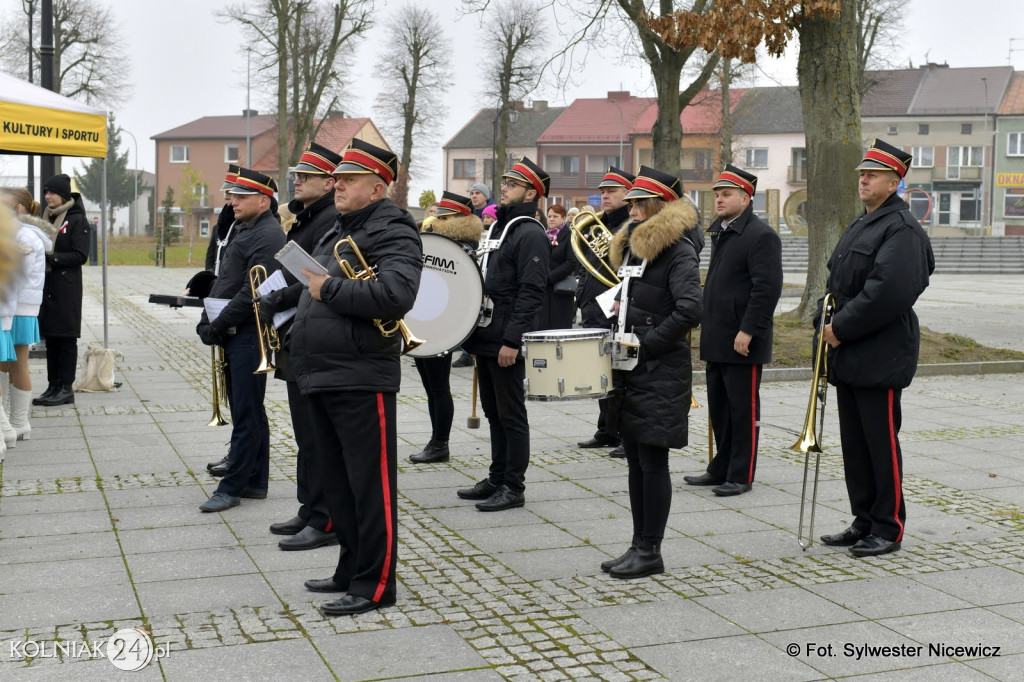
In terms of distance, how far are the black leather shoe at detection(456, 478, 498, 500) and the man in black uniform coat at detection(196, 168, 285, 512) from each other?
1.28 meters

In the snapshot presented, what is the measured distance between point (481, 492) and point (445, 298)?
4.11ft

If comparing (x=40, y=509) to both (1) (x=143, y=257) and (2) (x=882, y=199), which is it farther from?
(1) (x=143, y=257)

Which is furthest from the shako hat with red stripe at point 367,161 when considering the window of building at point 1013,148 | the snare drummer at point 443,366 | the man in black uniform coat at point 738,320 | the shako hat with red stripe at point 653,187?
the window of building at point 1013,148

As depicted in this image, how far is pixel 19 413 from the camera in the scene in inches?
365

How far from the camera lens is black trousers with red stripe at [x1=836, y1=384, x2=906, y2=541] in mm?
6207

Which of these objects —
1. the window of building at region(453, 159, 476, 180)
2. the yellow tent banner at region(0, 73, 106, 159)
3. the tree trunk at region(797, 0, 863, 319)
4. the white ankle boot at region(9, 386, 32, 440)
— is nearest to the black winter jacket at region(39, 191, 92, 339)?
the yellow tent banner at region(0, 73, 106, 159)

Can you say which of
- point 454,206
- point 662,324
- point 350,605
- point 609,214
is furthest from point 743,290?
point 350,605

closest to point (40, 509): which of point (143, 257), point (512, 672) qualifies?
point (512, 672)

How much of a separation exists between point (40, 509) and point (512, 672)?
382 cm

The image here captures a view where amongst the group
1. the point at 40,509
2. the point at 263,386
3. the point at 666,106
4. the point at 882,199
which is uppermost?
the point at 666,106

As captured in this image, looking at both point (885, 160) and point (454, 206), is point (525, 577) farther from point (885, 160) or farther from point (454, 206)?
point (454, 206)

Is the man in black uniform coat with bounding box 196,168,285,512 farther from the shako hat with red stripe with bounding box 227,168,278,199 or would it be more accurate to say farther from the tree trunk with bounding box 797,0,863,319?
the tree trunk with bounding box 797,0,863,319

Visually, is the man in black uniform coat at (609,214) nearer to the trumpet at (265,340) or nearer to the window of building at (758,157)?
the trumpet at (265,340)

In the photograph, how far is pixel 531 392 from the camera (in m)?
5.92
